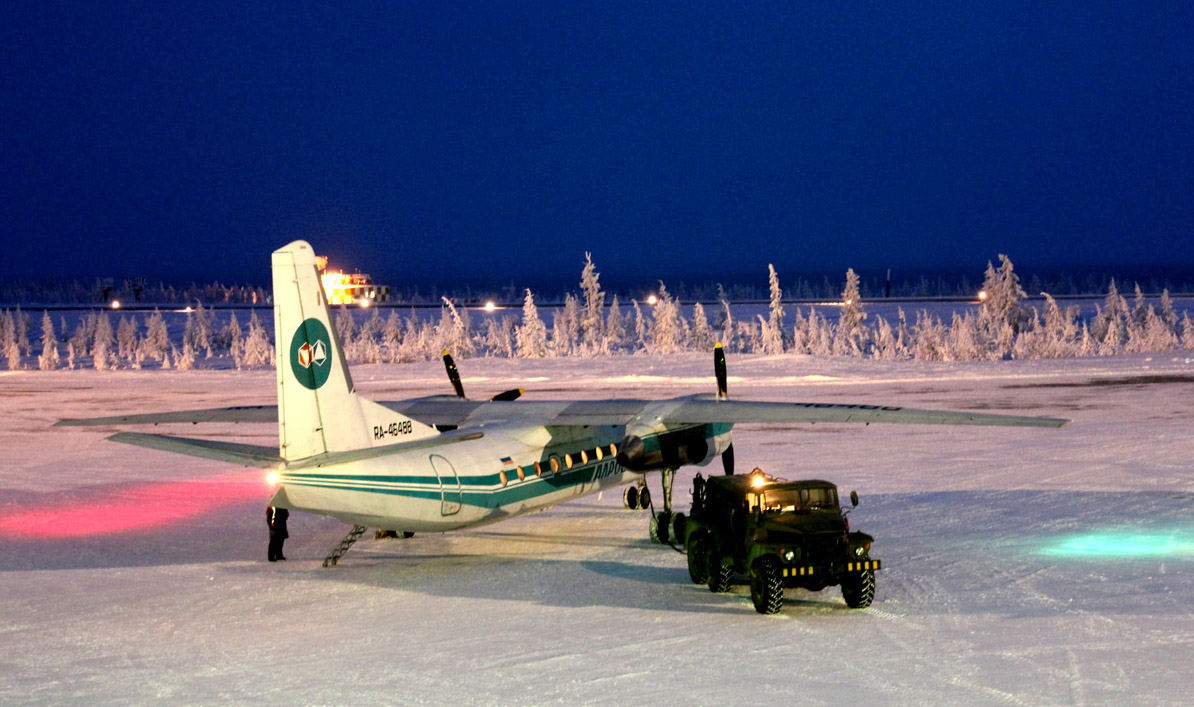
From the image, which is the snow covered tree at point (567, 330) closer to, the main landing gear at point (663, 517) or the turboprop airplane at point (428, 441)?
the main landing gear at point (663, 517)

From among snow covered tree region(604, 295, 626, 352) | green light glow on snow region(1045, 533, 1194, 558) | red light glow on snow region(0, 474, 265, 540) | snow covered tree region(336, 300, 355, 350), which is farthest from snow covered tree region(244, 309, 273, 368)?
green light glow on snow region(1045, 533, 1194, 558)

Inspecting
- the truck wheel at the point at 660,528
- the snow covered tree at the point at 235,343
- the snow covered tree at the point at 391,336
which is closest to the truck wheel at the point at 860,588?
the truck wheel at the point at 660,528

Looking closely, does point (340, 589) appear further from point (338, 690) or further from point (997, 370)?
point (997, 370)

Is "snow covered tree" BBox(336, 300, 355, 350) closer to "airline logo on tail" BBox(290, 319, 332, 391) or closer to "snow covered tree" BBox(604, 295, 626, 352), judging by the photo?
"snow covered tree" BBox(604, 295, 626, 352)

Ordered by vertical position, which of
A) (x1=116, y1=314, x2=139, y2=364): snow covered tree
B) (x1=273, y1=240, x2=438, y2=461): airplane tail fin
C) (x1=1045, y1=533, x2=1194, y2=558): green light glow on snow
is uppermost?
(x1=116, y1=314, x2=139, y2=364): snow covered tree

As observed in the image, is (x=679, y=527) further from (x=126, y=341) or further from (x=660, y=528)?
(x=126, y=341)

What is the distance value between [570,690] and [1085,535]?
38.7ft

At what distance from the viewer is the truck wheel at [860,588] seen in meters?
15.2

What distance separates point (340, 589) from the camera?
17.3m

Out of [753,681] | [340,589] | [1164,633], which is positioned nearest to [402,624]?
[340,589]

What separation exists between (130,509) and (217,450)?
843 cm

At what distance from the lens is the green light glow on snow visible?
725 inches

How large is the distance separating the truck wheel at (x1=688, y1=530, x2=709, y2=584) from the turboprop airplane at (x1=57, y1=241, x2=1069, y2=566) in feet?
8.58

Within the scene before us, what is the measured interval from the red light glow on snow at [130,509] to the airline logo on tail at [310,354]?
7.83 metres
